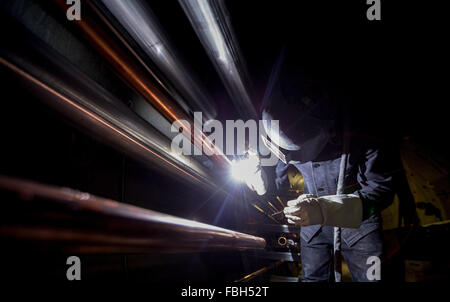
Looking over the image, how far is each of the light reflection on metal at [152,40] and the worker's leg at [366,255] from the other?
200 centimetres

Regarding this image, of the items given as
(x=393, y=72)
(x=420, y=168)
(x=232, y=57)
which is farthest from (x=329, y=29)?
(x=420, y=168)

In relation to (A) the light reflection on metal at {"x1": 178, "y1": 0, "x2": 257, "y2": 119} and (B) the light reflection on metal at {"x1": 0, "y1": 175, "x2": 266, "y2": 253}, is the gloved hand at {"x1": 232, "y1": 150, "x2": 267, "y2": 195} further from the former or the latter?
(B) the light reflection on metal at {"x1": 0, "y1": 175, "x2": 266, "y2": 253}

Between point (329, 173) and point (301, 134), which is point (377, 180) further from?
point (301, 134)

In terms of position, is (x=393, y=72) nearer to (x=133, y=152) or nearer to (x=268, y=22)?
(x=268, y=22)

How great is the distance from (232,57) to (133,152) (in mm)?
1171

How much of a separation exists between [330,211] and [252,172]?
49.4 inches

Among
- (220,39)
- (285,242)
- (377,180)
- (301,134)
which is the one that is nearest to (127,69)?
(220,39)

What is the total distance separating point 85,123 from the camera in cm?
80

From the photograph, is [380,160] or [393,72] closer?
[380,160]

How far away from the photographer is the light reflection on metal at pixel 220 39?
4.17 ft

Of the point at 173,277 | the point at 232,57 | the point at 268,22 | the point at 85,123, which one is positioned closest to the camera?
the point at 85,123

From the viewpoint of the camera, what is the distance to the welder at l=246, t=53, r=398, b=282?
1.26 meters

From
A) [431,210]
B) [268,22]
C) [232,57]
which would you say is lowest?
[431,210]

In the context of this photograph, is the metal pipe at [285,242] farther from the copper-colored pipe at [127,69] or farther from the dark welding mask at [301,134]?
the copper-colored pipe at [127,69]
